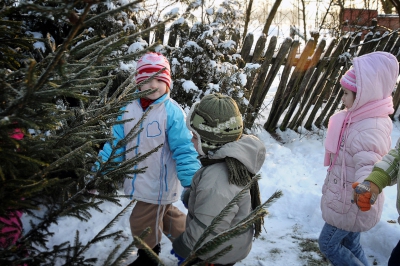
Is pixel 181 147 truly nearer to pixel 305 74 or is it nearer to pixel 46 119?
pixel 46 119

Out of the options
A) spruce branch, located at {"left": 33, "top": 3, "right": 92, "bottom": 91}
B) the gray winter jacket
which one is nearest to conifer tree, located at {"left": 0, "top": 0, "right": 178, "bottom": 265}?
spruce branch, located at {"left": 33, "top": 3, "right": 92, "bottom": 91}

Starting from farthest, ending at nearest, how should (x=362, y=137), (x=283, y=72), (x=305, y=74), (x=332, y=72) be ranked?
(x=332, y=72), (x=305, y=74), (x=283, y=72), (x=362, y=137)

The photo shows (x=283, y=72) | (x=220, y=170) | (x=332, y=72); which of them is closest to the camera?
(x=220, y=170)

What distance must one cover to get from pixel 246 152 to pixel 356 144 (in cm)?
87

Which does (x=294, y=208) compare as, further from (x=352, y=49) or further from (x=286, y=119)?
(x=352, y=49)

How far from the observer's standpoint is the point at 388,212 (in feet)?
12.2

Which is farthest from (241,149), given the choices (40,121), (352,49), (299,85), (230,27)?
(352,49)

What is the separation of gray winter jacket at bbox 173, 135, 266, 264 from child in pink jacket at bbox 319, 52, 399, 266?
722 mm

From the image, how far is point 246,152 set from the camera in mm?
2059

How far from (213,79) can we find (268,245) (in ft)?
7.27

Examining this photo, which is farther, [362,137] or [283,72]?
[283,72]

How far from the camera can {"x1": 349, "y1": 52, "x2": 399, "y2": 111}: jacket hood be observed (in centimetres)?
244

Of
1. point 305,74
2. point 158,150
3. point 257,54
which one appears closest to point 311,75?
point 305,74

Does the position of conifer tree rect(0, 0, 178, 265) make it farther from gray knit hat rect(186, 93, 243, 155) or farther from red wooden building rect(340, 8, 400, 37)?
red wooden building rect(340, 8, 400, 37)
